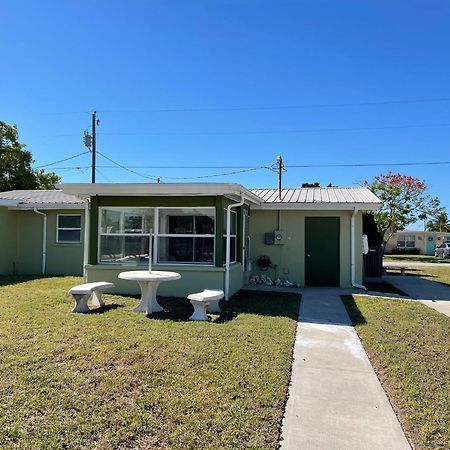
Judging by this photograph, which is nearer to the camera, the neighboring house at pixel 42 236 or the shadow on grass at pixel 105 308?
the shadow on grass at pixel 105 308

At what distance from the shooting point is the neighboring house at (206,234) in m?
9.06

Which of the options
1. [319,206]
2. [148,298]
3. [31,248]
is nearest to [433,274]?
[319,206]

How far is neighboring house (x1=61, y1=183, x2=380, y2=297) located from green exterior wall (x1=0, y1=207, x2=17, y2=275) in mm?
5254

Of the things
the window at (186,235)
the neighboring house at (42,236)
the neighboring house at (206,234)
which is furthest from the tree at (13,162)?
the window at (186,235)

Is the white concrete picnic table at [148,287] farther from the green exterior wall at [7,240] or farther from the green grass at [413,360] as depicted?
the green exterior wall at [7,240]

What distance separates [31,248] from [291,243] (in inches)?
358

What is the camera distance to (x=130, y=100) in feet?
56.4

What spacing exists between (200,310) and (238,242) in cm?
390

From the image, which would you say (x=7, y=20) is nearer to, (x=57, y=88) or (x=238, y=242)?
(x=57, y=88)

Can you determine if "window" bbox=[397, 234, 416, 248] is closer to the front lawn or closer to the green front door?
the front lawn

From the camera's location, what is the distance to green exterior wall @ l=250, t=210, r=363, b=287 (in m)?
11.4

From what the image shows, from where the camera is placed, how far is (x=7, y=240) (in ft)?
44.4

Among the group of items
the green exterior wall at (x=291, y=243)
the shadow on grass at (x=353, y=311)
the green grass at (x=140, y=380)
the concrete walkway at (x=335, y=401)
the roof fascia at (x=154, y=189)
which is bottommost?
the concrete walkway at (x=335, y=401)

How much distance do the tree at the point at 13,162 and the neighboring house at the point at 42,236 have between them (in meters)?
12.4
